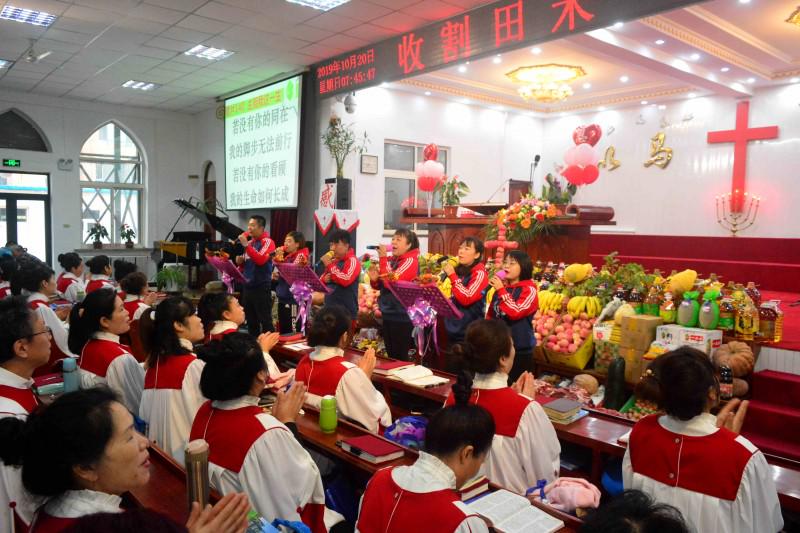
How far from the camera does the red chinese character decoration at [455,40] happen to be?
19.9ft

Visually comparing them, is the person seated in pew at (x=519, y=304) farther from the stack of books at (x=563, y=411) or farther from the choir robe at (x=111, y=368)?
the choir robe at (x=111, y=368)

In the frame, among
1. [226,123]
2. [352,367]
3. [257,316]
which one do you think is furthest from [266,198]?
[352,367]

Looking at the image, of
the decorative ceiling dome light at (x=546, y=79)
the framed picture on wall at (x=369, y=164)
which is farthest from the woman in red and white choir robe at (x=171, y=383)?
the decorative ceiling dome light at (x=546, y=79)

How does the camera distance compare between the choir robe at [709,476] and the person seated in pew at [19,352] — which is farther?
the person seated in pew at [19,352]

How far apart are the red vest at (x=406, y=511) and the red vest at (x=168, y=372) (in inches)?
54.7

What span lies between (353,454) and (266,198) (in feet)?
26.8

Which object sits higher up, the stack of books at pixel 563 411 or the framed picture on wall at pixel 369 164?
the framed picture on wall at pixel 369 164

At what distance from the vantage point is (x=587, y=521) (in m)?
1.16

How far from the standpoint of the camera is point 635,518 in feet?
3.63

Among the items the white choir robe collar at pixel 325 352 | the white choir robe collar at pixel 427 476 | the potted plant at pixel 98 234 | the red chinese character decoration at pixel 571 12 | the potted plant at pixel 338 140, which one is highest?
the red chinese character decoration at pixel 571 12

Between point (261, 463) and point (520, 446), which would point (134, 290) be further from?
point (520, 446)

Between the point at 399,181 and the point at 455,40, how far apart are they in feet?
14.0

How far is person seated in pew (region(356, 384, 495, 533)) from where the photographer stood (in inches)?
60.4

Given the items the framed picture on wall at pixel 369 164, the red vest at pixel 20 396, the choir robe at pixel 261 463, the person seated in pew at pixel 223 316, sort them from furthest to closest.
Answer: the framed picture on wall at pixel 369 164, the person seated in pew at pixel 223 316, the red vest at pixel 20 396, the choir robe at pixel 261 463
